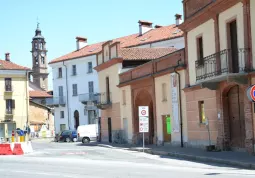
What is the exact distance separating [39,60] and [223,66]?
365 feet

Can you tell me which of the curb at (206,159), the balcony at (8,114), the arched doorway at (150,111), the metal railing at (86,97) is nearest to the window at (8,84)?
the balcony at (8,114)

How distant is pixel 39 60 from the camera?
12912 centimetres

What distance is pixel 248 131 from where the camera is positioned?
20500 mm

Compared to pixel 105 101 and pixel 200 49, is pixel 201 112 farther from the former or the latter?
pixel 105 101

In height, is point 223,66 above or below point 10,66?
below

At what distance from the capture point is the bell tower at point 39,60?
128 metres

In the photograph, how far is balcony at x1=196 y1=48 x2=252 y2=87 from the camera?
66.6ft

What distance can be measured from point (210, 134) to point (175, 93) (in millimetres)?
4898

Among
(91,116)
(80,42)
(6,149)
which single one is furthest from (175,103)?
(80,42)

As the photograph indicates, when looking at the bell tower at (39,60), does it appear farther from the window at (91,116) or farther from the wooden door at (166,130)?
the wooden door at (166,130)

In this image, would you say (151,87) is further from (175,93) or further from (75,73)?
(75,73)

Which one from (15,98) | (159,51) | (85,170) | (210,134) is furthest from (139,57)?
(15,98)

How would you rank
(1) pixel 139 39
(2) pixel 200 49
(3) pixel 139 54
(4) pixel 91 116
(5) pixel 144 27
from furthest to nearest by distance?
(4) pixel 91 116
(5) pixel 144 27
(1) pixel 139 39
(3) pixel 139 54
(2) pixel 200 49

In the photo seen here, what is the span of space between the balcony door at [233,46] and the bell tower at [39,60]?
107602 mm
